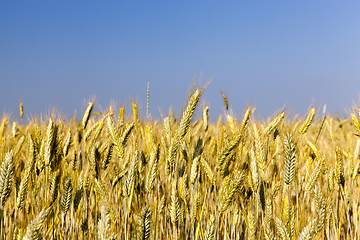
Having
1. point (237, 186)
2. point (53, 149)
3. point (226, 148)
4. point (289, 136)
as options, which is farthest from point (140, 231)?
point (289, 136)

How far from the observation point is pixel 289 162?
1628 mm

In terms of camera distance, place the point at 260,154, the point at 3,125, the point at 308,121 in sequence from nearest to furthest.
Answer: the point at 260,154, the point at 308,121, the point at 3,125

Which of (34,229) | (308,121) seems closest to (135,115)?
(34,229)

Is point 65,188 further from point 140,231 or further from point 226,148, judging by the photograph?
point 226,148

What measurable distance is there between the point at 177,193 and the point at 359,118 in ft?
4.62

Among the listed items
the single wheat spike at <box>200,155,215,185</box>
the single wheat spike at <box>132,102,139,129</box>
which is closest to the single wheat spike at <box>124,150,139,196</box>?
the single wheat spike at <box>200,155,215,185</box>

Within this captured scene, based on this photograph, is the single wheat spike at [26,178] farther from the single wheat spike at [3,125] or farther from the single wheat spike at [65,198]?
the single wheat spike at [3,125]

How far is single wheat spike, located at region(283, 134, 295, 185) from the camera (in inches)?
62.8

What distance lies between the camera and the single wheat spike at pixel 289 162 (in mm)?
1596

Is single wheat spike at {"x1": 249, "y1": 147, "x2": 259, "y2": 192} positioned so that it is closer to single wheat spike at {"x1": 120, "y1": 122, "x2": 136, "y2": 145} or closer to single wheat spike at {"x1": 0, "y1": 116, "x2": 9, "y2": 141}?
single wheat spike at {"x1": 120, "y1": 122, "x2": 136, "y2": 145}

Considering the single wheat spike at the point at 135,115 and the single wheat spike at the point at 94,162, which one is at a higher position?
the single wheat spike at the point at 135,115

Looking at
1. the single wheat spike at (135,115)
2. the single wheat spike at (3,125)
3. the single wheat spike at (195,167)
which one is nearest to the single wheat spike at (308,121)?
the single wheat spike at (195,167)

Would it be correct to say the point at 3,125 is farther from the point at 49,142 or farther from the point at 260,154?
the point at 260,154

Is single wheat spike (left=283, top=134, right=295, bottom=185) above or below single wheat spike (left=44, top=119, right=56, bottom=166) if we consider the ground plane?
below
